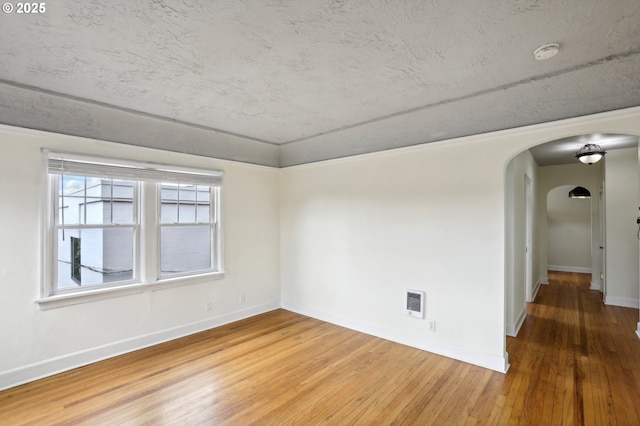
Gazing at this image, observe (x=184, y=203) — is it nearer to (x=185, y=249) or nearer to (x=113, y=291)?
(x=185, y=249)

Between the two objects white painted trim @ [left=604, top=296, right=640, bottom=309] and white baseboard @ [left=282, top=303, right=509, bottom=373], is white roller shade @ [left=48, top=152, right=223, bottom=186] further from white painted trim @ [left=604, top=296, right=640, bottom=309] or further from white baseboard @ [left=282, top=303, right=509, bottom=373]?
white painted trim @ [left=604, top=296, right=640, bottom=309]

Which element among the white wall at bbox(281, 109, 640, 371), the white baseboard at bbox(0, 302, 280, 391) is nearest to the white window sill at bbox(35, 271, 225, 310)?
the white baseboard at bbox(0, 302, 280, 391)

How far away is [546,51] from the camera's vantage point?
199 cm

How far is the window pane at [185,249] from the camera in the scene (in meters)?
3.88

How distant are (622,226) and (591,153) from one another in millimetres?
1715

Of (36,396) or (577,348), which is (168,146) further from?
(577,348)

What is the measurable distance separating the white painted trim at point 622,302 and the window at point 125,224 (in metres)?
6.47

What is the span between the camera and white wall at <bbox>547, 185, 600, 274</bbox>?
816 centimetres

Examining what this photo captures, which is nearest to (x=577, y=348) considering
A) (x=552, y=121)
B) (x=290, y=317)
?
(x=552, y=121)

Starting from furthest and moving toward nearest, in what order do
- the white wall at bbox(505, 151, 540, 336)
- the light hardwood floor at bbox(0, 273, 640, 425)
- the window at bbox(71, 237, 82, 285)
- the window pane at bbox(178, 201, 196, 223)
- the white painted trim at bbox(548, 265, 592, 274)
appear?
the white painted trim at bbox(548, 265, 592, 274), the window pane at bbox(178, 201, 196, 223), the white wall at bbox(505, 151, 540, 336), the window at bbox(71, 237, 82, 285), the light hardwood floor at bbox(0, 273, 640, 425)

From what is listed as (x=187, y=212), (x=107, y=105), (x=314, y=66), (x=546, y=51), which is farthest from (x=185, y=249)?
(x=546, y=51)

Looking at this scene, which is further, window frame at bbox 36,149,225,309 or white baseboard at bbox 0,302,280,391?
window frame at bbox 36,149,225,309

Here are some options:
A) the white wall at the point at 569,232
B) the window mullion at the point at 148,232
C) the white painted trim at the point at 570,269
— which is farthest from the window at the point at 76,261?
the white painted trim at the point at 570,269

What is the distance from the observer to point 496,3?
5.27 feet
